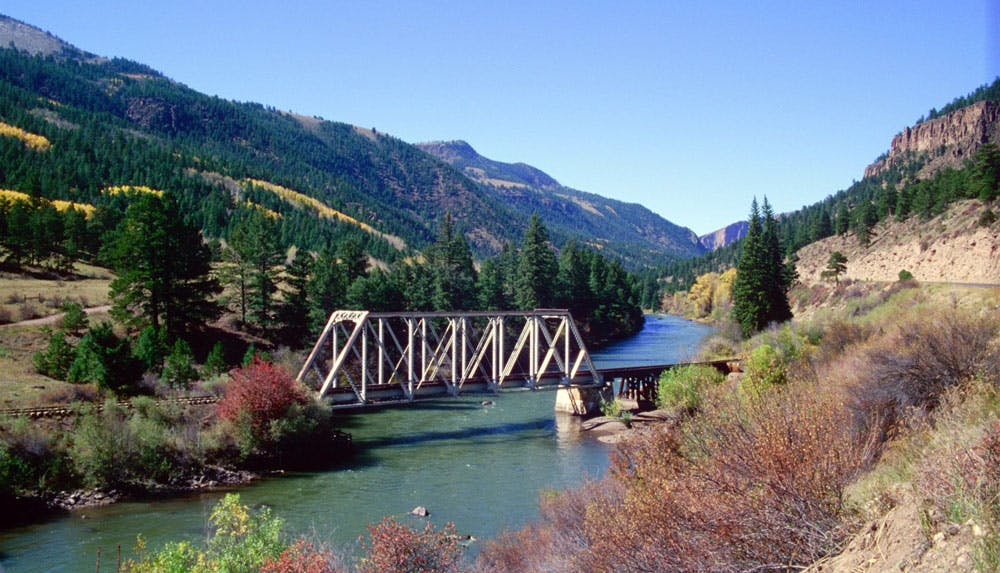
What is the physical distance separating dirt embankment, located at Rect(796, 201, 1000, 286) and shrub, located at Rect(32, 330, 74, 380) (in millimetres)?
61590

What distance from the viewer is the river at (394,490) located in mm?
24891

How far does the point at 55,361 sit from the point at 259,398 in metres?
12.9

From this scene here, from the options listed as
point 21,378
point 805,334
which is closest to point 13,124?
point 21,378

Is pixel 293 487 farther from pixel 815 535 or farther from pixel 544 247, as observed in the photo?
pixel 544 247

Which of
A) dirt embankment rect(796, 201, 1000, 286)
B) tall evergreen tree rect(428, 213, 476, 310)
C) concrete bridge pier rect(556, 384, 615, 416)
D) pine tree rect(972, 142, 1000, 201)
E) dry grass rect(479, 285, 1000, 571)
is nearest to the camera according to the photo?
dry grass rect(479, 285, 1000, 571)

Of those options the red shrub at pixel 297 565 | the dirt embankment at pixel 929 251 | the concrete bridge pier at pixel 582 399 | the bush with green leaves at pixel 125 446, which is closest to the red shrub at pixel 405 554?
the red shrub at pixel 297 565

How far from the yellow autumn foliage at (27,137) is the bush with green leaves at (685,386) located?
123966 millimetres

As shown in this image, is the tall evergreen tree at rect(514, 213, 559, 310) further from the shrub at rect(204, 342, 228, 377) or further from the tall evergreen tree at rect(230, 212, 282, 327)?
the shrub at rect(204, 342, 228, 377)

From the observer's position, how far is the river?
24.9m

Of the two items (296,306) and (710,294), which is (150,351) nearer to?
(296,306)

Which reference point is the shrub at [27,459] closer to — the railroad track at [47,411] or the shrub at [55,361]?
the railroad track at [47,411]

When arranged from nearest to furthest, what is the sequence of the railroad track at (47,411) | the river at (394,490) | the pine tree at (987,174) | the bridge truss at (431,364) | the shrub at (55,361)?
the river at (394,490) < the railroad track at (47,411) < the shrub at (55,361) < the bridge truss at (431,364) < the pine tree at (987,174)

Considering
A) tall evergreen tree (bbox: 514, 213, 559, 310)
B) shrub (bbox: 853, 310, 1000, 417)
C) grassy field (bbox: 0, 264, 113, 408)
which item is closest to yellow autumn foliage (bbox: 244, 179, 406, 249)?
tall evergreen tree (bbox: 514, 213, 559, 310)

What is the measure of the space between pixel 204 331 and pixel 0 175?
227ft
